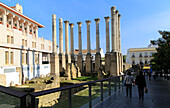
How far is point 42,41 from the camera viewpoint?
39.9 m

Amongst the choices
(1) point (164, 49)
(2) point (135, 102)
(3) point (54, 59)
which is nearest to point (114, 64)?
(3) point (54, 59)

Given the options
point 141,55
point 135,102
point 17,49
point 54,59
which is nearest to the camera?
point 135,102

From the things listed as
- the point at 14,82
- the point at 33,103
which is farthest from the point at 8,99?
the point at 14,82

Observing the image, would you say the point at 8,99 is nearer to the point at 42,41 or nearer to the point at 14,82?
the point at 14,82

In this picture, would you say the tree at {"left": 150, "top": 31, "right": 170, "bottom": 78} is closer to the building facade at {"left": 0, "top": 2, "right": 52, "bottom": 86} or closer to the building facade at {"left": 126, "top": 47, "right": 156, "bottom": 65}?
the building facade at {"left": 0, "top": 2, "right": 52, "bottom": 86}

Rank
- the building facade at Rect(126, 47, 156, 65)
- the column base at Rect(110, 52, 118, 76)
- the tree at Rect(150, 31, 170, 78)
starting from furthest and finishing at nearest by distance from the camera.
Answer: the building facade at Rect(126, 47, 156, 65)
the column base at Rect(110, 52, 118, 76)
the tree at Rect(150, 31, 170, 78)

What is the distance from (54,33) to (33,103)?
98.6ft

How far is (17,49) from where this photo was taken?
2794 cm

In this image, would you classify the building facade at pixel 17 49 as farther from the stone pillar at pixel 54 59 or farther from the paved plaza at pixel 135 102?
the paved plaza at pixel 135 102

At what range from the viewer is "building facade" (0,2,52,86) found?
2374cm

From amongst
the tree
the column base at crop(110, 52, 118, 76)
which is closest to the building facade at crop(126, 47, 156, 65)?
the column base at crop(110, 52, 118, 76)

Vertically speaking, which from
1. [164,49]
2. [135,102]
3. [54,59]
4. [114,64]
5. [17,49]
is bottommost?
[135,102]

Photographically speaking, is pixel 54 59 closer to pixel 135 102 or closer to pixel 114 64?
pixel 114 64

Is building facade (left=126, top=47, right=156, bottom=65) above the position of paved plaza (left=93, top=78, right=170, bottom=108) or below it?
above
